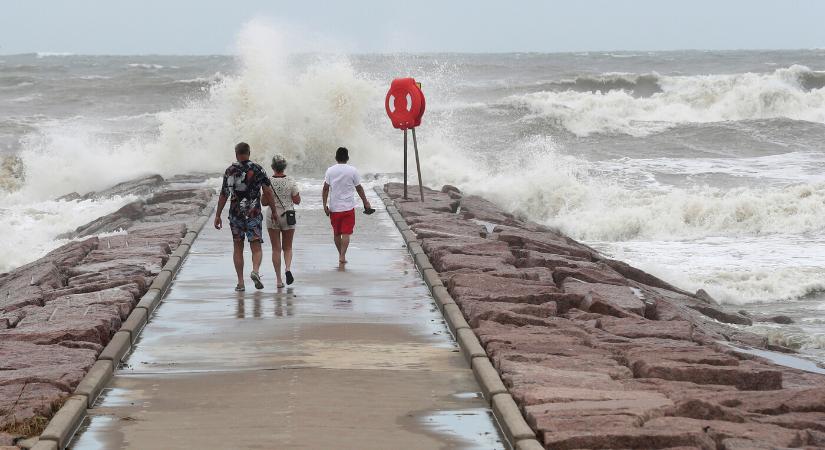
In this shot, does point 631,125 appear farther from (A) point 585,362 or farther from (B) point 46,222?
(A) point 585,362

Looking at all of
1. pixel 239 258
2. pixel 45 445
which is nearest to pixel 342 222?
pixel 239 258

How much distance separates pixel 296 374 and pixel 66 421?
168 centimetres

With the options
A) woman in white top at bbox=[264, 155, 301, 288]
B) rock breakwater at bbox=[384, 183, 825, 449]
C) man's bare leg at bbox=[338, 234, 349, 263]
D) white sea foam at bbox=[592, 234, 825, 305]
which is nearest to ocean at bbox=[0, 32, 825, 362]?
white sea foam at bbox=[592, 234, 825, 305]

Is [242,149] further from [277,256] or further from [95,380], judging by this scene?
[95,380]

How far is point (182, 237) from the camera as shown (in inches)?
536

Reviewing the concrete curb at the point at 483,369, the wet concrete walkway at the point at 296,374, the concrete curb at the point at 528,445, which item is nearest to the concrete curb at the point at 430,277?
the concrete curb at the point at 483,369

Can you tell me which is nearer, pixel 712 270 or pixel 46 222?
pixel 712 270

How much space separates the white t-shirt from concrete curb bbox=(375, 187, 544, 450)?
0.95 meters

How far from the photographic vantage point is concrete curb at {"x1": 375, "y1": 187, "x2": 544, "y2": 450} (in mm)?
5840

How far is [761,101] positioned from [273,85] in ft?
70.9

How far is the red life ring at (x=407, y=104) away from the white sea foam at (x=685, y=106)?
68.9 ft

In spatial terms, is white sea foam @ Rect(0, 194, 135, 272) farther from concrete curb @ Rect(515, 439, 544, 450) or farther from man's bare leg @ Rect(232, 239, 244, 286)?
concrete curb @ Rect(515, 439, 544, 450)

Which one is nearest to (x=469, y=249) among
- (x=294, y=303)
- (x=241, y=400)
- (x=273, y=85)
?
(x=294, y=303)

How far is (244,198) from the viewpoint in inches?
405
